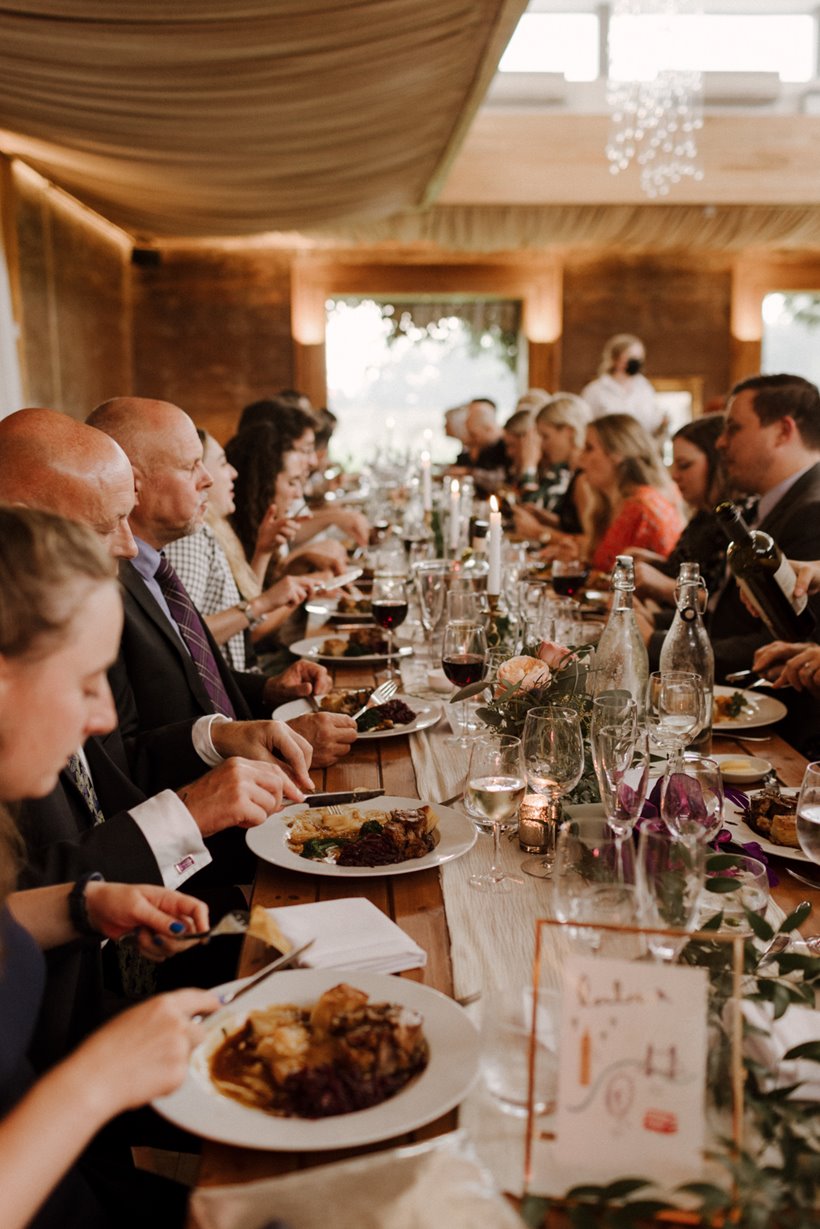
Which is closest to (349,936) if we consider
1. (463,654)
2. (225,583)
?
(463,654)

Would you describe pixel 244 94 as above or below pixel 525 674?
above

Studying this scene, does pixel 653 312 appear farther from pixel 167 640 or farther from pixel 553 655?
pixel 553 655

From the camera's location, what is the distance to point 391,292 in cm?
1209

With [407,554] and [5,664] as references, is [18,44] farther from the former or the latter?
[5,664]

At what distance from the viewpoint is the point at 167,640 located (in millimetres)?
2326

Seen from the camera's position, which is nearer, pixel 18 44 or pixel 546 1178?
pixel 546 1178

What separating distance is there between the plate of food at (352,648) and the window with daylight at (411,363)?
9485mm

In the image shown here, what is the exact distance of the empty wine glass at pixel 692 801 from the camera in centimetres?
136

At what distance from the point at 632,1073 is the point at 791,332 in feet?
44.4

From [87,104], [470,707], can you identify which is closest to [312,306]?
[87,104]

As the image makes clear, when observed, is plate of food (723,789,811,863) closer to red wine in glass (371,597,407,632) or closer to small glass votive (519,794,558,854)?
small glass votive (519,794,558,854)

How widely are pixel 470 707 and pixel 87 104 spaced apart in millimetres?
4362

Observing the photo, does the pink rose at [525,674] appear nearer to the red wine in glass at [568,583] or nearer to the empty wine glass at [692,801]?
the empty wine glass at [692,801]

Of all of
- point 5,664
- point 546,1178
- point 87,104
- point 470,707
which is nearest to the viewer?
point 546,1178
